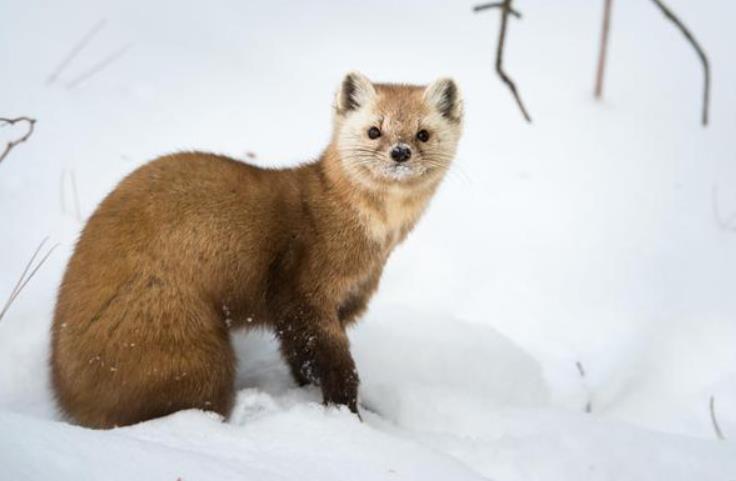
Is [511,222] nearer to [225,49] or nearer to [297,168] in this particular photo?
[297,168]

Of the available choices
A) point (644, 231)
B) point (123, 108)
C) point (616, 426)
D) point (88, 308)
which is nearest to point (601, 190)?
point (644, 231)

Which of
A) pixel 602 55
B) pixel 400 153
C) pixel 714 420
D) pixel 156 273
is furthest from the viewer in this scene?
pixel 602 55

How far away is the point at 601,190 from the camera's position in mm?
5938

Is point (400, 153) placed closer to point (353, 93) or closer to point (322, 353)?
point (353, 93)

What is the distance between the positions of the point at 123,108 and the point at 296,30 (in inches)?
64.3

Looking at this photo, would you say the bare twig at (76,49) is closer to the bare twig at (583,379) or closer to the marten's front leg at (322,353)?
the marten's front leg at (322,353)

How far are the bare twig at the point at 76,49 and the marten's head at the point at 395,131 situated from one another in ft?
8.07

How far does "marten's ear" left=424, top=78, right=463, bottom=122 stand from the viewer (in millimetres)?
4234

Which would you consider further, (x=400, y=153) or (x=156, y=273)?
(x=400, y=153)

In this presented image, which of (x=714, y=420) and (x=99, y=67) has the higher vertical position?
(x=99, y=67)

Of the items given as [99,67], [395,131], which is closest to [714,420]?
[395,131]

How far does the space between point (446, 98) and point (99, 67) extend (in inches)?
111

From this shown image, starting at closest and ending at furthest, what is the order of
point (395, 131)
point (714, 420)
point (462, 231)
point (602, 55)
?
1. point (395, 131)
2. point (714, 420)
3. point (462, 231)
4. point (602, 55)

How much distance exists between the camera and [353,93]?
429cm
